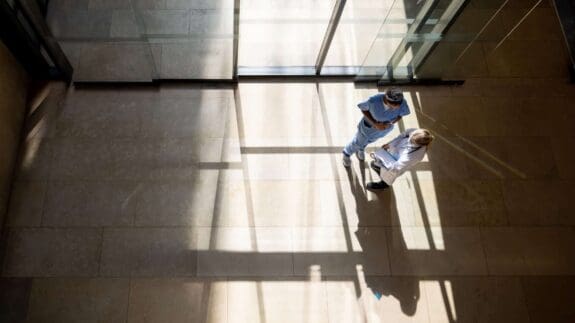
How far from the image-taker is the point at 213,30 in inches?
203

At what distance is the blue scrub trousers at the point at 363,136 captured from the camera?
15.8 ft

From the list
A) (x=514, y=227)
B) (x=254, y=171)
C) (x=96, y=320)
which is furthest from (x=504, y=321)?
(x=96, y=320)

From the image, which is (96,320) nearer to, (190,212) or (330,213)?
(190,212)

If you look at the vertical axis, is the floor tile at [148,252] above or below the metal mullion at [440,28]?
below

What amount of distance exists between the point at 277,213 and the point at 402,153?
1.65 meters

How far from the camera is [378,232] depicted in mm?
5297

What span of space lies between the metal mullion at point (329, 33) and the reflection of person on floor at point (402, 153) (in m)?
1.47

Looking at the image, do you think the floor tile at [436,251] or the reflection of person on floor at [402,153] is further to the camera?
the floor tile at [436,251]

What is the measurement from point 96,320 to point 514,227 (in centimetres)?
501

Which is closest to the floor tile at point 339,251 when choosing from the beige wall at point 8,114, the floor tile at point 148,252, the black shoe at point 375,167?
the black shoe at point 375,167

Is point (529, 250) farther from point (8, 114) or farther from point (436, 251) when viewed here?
point (8, 114)

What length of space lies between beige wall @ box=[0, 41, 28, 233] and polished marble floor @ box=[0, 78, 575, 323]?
0.16 metres

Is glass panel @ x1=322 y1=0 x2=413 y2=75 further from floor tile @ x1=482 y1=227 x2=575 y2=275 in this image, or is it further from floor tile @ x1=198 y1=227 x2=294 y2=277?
floor tile @ x1=482 y1=227 x2=575 y2=275

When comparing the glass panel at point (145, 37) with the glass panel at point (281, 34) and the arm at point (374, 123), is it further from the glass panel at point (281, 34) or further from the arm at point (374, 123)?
the arm at point (374, 123)
